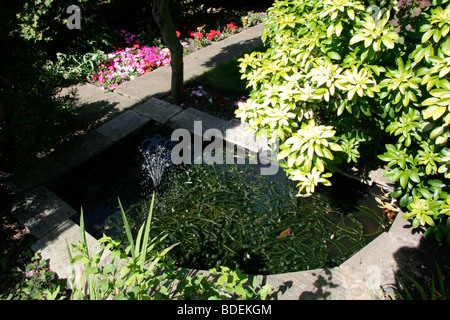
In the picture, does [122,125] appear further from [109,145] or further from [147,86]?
[147,86]

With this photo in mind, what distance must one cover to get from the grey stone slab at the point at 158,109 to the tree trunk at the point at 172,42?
0.59 ft

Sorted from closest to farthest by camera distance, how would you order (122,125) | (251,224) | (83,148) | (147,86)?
1. (251,224)
2. (83,148)
3. (122,125)
4. (147,86)

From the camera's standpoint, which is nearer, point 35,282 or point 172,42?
point 35,282

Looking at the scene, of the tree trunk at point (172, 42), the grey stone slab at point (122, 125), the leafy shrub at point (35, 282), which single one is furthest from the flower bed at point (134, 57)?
the leafy shrub at point (35, 282)

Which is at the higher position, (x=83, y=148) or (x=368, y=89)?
(x=368, y=89)

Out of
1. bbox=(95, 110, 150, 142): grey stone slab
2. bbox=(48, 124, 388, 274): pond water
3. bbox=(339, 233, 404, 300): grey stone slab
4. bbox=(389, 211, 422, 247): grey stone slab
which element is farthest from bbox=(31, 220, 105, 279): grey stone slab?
bbox=(389, 211, 422, 247): grey stone slab

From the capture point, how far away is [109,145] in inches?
167

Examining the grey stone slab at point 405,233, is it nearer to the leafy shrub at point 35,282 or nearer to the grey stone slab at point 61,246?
the grey stone slab at point 61,246

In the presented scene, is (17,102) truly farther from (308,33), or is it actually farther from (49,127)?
(308,33)

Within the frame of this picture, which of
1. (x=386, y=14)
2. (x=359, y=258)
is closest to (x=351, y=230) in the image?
(x=359, y=258)

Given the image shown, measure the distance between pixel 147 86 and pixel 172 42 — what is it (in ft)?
4.43

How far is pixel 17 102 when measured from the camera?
10.7 ft

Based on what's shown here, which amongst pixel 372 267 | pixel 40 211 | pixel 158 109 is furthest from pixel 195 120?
pixel 372 267

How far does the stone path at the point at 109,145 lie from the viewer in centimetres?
252
